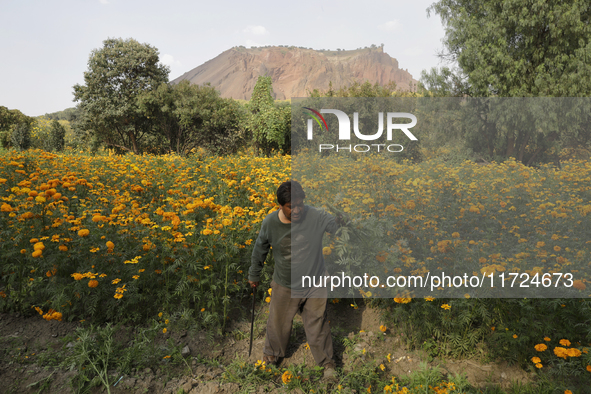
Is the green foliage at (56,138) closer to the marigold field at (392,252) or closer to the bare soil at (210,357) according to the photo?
the marigold field at (392,252)

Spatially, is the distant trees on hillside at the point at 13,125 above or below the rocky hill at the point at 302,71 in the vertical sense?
below

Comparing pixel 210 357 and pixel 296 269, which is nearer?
pixel 296 269

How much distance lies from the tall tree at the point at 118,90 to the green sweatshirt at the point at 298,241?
20.9m

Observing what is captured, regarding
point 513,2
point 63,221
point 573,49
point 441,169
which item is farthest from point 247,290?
point 573,49

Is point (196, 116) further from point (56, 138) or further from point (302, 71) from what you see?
point (302, 71)

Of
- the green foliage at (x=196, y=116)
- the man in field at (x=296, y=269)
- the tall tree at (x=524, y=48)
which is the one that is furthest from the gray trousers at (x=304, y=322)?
the green foliage at (x=196, y=116)

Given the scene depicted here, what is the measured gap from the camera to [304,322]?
3117 millimetres

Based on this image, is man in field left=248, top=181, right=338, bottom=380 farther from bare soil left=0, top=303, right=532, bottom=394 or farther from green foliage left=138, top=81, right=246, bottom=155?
green foliage left=138, top=81, right=246, bottom=155

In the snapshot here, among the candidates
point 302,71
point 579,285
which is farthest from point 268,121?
point 302,71

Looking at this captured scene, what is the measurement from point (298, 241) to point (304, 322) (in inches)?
30.2

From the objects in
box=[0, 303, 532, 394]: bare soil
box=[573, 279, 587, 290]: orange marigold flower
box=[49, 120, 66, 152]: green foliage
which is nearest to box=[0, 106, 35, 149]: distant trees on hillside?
box=[49, 120, 66, 152]: green foliage

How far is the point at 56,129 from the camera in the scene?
73.8 ft

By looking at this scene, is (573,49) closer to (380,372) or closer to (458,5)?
(458,5)

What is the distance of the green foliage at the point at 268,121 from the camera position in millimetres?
16281
